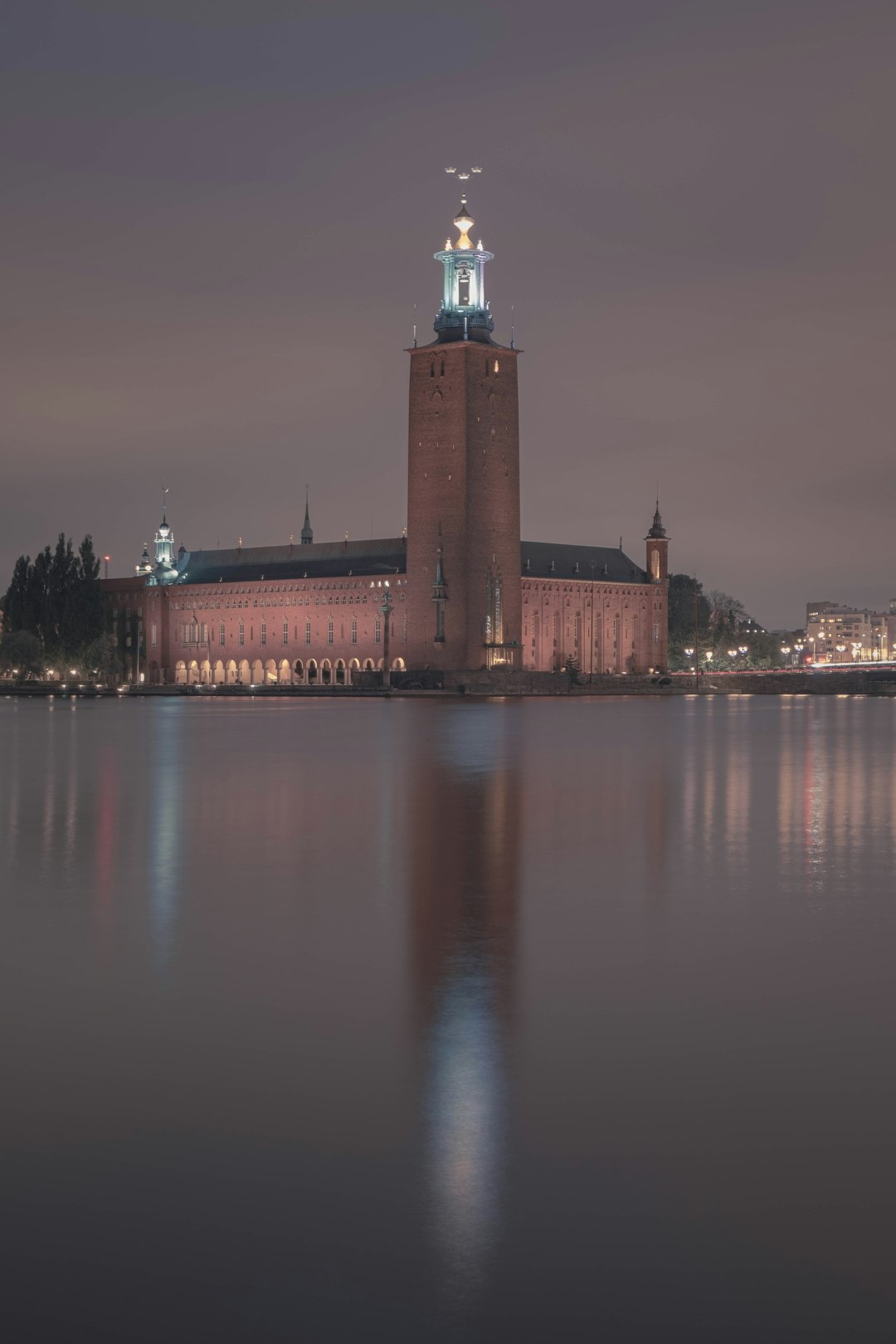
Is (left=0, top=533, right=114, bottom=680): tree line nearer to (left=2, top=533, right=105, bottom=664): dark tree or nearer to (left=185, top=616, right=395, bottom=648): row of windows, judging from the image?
(left=2, top=533, right=105, bottom=664): dark tree

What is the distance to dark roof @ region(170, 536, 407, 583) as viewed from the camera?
3723 inches

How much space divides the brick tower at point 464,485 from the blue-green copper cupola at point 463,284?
0.14 feet

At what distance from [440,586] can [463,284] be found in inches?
634

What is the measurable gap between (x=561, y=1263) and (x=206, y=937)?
3.97 m

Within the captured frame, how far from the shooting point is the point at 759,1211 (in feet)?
11.9

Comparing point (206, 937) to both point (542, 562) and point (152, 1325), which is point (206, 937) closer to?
point (152, 1325)

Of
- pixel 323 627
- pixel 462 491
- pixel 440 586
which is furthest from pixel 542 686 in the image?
pixel 323 627

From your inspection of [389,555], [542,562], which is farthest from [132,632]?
[542,562]

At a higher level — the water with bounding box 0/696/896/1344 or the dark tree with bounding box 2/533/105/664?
the dark tree with bounding box 2/533/105/664

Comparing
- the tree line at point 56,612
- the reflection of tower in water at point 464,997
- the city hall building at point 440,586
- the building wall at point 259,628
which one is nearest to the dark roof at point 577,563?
the city hall building at point 440,586

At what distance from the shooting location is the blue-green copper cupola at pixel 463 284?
83.4 meters

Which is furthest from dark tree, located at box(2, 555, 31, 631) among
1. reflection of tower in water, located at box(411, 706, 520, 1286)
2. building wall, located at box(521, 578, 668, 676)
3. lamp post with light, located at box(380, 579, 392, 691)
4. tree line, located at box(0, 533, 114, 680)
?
reflection of tower in water, located at box(411, 706, 520, 1286)

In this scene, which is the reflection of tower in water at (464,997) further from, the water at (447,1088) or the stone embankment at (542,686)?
the stone embankment at (542,686)

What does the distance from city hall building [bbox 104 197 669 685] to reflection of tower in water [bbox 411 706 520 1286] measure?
215 ft
